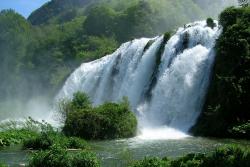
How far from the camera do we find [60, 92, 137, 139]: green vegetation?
40.2m

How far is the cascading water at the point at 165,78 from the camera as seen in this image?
42.6 m

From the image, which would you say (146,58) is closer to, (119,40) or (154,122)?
(154,122)

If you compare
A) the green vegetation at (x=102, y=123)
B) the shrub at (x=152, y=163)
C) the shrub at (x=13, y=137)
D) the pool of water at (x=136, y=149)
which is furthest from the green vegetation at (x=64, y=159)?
the green vegetation at (x=102, y=123)

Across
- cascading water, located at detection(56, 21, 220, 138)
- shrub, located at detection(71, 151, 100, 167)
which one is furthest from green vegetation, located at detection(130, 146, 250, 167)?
cascading water, located at detection(56, 21, 220, 138)

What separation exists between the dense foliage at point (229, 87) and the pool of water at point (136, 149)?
2.73 metres

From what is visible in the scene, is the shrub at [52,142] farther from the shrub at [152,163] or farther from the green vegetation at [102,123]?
→ the shrub at [152,163]

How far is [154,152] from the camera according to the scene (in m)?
30.1

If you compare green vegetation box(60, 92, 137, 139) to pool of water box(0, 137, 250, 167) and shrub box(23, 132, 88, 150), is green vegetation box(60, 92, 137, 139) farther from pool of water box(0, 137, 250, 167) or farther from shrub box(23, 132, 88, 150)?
shrub box(23, 132, 88, 150)

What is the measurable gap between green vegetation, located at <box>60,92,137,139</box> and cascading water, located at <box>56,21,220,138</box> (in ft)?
4.82

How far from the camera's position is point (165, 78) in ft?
151

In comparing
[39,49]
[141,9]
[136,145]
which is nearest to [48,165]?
[136,145]

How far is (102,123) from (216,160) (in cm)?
2203

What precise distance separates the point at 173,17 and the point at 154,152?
7340 cm

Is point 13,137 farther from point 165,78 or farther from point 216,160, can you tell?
point 216,160
